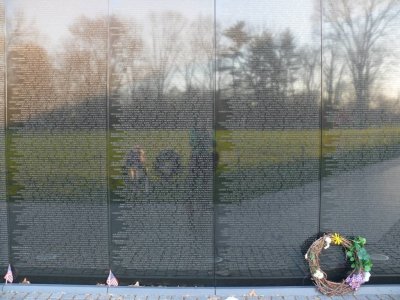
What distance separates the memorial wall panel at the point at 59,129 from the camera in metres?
6.52

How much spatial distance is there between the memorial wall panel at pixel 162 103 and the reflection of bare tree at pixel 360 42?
1646mm

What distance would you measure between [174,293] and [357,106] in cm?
344

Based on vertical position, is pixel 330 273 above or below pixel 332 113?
below

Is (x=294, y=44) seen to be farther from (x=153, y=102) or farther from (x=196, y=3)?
(x=153, y=102)

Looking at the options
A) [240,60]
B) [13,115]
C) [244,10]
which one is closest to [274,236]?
[240,60]

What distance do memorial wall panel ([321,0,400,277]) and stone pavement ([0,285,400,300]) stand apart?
82 cm

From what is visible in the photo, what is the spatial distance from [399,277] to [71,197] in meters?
4.51

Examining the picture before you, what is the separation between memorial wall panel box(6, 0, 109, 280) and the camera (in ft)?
21.4

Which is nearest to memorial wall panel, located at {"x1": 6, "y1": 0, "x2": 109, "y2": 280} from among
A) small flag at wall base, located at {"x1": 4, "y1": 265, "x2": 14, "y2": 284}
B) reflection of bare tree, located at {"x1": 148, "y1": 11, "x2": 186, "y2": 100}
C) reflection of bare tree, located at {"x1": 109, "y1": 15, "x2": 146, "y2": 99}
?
reflection of bare tree, located at {"x1": 109, "y1": 15, "x2": 146, "y2": 99}

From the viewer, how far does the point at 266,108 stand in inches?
255

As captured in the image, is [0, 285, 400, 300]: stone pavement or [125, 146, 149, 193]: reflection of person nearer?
[0, 285, 400, 300]: stone pavement

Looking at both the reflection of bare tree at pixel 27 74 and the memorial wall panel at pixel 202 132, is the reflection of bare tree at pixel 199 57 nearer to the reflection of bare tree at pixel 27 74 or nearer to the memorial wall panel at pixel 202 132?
the memorial wall panel at pixel 202 132

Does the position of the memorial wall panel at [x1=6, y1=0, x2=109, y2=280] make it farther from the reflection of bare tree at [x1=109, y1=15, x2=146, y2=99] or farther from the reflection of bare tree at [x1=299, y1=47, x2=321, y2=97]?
the reflection of bare tree at [x1=299, y1=47, x2=321, y2=97]

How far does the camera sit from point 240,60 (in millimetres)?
6465
